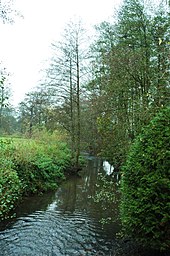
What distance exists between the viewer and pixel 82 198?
34.0ft

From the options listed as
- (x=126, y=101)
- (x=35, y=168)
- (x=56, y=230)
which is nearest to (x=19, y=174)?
(x=35, y=168)

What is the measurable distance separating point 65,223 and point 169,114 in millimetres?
4468

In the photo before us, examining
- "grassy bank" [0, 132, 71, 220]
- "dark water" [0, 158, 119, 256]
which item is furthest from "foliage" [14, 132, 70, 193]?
"dark water" [0, 158, 119, 256]

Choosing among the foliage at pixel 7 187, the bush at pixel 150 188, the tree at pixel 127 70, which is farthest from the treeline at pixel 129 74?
the foliage at pixel 7 187

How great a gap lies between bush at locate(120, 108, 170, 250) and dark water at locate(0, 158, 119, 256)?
129 cm

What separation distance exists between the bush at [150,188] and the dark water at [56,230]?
4.23 ft

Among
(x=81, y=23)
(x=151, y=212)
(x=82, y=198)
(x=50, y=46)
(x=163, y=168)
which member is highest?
(x=81, y=23)

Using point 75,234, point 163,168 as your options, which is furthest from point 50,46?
point 163,168

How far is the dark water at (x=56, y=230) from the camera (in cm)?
491

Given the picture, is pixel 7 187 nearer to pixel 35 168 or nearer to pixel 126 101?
pixel 35 168

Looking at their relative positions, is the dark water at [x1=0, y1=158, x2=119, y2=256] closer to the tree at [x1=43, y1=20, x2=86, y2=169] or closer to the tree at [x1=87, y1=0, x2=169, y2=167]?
the tree at [x1=87, y1=0, x2=169, y2=167]

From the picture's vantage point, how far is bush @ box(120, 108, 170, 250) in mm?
3604

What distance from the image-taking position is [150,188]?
3.69 metres

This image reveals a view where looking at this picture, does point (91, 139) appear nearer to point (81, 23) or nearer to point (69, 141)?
point (69, 141)
